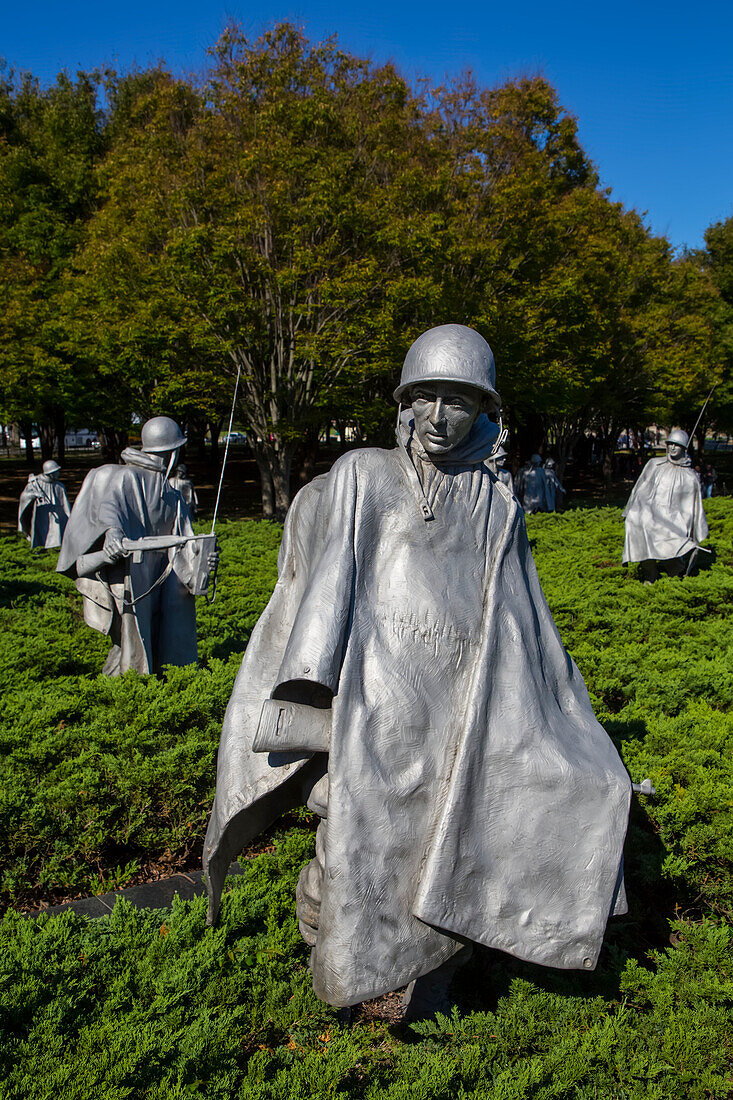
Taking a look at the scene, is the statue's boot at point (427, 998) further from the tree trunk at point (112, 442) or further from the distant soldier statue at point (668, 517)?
the tree trunk at point (112, 442)

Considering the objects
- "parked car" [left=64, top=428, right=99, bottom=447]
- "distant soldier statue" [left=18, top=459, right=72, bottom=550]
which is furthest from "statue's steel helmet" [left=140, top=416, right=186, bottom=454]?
"parked car" [left=64, top=428, right=99, bottom=447]

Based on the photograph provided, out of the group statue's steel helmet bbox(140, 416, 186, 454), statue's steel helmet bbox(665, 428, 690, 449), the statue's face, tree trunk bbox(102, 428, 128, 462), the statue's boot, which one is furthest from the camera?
tree trunk bbox(102, 428, 128, 462)

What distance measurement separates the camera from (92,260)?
59.6 feet

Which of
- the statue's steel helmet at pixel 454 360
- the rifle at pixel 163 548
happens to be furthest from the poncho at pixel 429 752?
the rifle at pixel 163 548

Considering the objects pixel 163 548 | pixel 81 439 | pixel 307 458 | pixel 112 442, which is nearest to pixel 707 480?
pixel 307 458

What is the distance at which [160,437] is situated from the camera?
6500 mm

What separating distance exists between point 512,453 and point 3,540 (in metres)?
20.3

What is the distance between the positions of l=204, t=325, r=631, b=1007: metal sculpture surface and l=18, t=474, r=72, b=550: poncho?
50.3 feet

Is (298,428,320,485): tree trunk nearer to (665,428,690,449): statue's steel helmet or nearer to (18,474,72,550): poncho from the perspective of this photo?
(18,474,72,550): poncho

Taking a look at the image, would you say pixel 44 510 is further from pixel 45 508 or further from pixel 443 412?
pixel 443 412

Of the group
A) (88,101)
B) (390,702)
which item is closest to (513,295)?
(88,101)

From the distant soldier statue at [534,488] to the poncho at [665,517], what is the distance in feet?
38.5

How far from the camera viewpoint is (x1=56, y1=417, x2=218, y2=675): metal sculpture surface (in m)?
6.34

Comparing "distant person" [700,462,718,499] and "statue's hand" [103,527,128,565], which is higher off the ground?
"distant person" [700,462,718,499]
